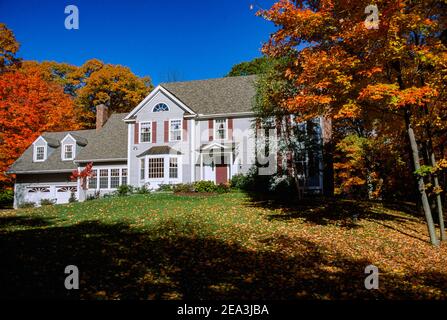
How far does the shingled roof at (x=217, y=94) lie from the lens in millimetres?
26802

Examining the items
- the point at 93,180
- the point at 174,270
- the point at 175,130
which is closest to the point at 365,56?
the point at 174,270

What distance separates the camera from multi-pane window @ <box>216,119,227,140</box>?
26.4 meters

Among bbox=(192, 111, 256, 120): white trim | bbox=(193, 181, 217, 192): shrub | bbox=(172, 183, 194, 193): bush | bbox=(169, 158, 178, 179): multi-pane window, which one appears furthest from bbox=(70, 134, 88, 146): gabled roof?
bbox=(193, 181, 217, 192): shrub

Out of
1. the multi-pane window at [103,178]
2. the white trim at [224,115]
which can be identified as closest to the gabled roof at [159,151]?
the white trim at [224,115]

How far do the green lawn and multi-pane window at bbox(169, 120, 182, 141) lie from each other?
1045 centimetres

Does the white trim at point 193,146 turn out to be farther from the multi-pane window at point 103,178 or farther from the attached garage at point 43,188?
the attached garage at point 43,188

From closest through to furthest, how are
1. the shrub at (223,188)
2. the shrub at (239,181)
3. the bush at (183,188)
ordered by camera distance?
the shrub at (223,188), the bush at (183,188), the shrub at (239,181)

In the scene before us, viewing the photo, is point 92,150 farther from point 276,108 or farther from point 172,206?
point 276,108

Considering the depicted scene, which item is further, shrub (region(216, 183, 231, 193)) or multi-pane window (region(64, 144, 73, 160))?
multi-pane window (region(64, 144, 73, 160))

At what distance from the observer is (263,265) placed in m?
8.51

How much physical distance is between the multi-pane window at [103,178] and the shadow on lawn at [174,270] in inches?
668

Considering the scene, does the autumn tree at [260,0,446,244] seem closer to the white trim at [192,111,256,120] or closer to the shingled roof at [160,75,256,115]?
the white trim at [192,111,256,120]

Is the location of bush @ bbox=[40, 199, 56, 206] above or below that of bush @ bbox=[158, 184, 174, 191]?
below
